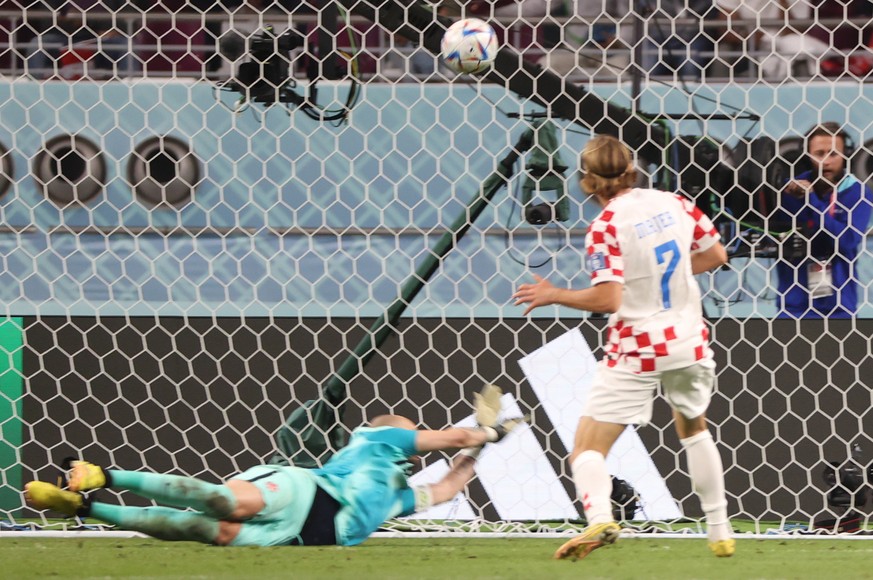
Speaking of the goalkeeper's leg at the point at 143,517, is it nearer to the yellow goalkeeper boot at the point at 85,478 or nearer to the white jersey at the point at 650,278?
the yellow goalkeeper boot at the point at 85,478

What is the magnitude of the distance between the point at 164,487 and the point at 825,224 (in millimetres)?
2903

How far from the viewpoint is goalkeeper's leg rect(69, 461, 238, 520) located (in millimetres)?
3342

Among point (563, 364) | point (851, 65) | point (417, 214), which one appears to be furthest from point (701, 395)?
point (851, 65)

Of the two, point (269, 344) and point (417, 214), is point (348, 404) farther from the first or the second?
point (417, 214)

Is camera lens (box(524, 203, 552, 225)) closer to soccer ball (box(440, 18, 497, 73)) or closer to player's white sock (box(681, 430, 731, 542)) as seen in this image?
soccer ball (box(440, 18, 497, 73))

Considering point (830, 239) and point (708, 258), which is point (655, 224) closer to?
Result: point (708, 258)

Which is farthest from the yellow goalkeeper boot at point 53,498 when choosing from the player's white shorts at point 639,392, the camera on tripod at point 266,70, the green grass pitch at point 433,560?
the camera on tripod at point 266,70

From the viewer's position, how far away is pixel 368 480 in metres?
4.03

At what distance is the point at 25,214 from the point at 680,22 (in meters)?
3.63

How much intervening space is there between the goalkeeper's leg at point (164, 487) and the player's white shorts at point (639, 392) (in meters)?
1.04

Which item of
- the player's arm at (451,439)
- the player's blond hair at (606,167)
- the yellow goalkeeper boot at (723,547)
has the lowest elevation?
the yellow goalkeeper boot at (723,547)

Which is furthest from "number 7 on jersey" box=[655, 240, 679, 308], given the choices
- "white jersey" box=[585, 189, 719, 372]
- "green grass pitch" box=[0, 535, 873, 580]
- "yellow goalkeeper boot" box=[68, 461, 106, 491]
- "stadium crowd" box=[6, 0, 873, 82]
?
"stadium crowd" box=[6, 0, 873, 82]

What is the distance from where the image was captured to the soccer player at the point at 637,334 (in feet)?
11.3

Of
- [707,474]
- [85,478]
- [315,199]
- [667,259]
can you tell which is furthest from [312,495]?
[315,199]
